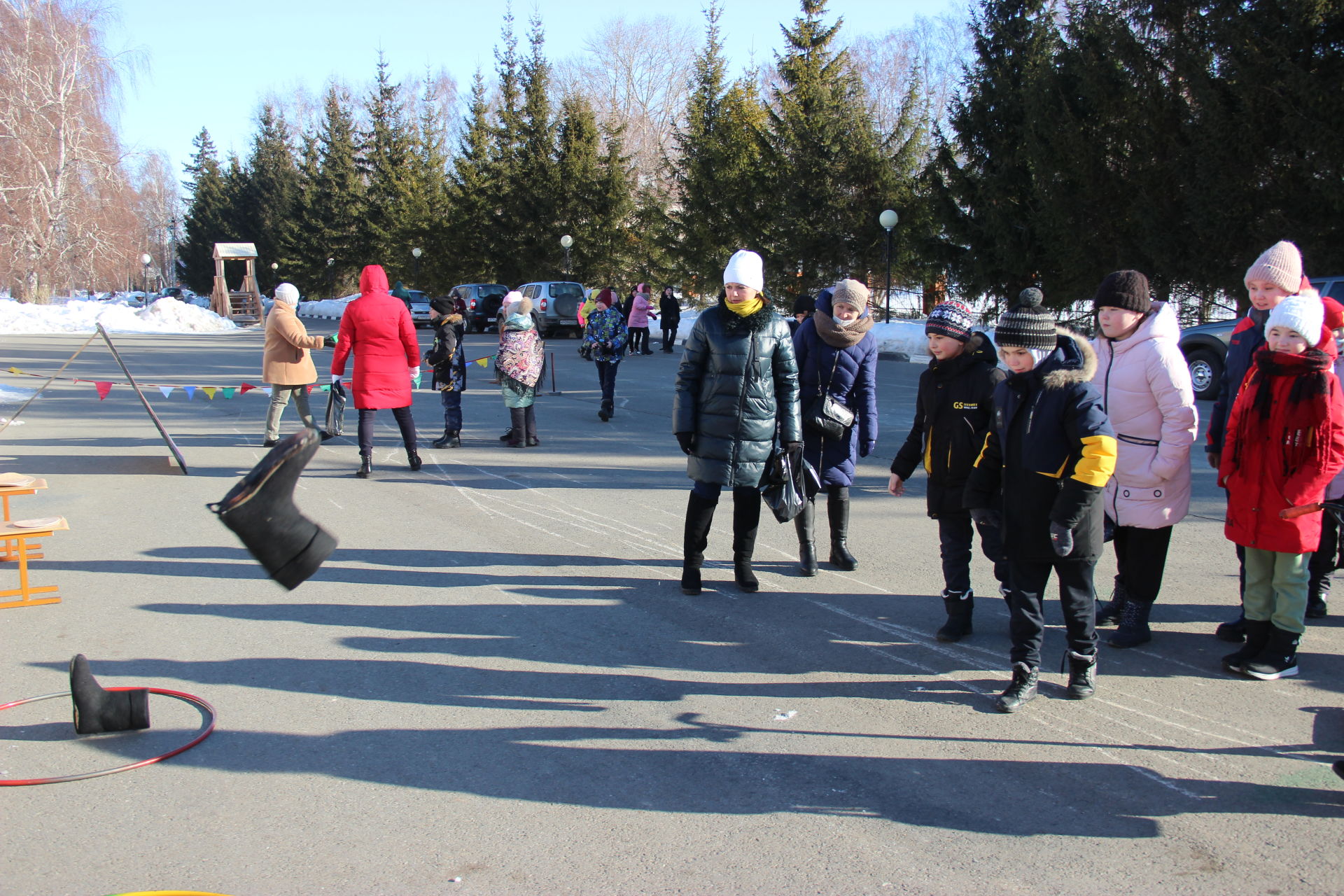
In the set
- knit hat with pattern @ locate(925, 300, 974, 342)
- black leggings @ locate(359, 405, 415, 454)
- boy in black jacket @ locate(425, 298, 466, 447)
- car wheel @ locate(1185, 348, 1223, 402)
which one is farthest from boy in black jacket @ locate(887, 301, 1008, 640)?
car wheel @ locate(1185, 348, 1223, 402)

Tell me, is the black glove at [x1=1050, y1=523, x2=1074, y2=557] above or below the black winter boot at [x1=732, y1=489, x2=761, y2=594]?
above

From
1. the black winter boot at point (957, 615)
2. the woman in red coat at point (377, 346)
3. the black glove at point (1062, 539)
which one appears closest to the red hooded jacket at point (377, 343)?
the woman in red coat at point (377, 346)

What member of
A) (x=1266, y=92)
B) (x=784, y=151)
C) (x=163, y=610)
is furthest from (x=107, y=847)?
(x=784, y=151)

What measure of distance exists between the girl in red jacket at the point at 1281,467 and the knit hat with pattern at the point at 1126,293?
514 mm

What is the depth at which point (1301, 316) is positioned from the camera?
4234 mm

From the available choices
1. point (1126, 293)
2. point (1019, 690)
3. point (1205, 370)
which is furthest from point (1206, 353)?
point (1019, 690)

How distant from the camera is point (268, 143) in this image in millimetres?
69688

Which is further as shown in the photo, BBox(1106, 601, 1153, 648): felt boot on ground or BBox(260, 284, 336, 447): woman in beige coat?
BBox(260, 284, 336, 447): woman in beige coat

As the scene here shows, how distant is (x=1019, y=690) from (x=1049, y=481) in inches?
35.2

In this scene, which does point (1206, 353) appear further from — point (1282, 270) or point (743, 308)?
point (743, 308)

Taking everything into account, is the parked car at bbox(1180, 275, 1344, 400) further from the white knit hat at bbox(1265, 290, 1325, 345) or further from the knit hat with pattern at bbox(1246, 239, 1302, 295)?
the white knit hat at bbox(1265, 290, 1325, 345)

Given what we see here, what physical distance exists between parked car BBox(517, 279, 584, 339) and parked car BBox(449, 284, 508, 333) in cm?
376

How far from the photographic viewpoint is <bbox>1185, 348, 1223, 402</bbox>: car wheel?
1537 centimetres

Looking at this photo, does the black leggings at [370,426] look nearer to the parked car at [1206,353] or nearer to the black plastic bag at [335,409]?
the black plastic bag at [335,409]
